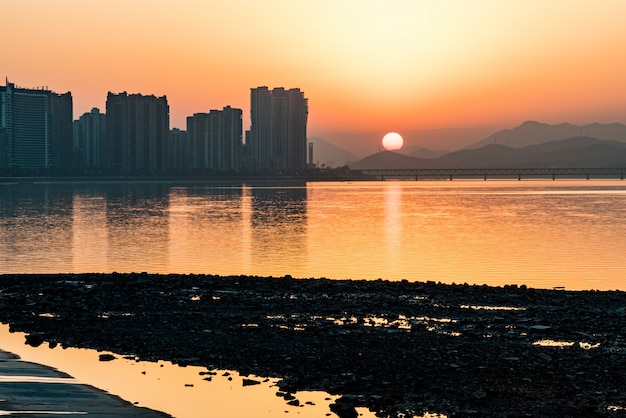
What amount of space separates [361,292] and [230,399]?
14.8 meters

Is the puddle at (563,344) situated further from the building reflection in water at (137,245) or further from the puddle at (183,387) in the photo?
the building reflection in water at (137,245)

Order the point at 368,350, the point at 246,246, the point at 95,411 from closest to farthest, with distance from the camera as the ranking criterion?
1. the point at 95,411
2. the point at 368,350
3. the point at 246,246

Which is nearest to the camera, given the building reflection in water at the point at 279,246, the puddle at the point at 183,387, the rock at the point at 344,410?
the rock at the point at 344,410

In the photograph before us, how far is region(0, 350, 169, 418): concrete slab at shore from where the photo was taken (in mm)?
14109

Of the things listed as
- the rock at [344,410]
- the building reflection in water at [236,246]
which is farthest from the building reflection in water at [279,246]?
the rock at [344,410]

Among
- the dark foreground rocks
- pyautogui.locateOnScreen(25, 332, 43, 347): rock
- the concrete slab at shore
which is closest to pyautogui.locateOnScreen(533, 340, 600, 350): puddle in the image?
the dark foreground rocks

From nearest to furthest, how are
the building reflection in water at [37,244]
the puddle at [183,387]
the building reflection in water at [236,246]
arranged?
the puddle at [183,387]
the building reflection in water at [236,246]
the building reflection in water at [37,244]

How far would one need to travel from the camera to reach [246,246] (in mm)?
58344

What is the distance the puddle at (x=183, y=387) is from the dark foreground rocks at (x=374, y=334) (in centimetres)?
55

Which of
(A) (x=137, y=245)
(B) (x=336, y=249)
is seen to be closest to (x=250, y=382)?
(B) (x=336, y=249)

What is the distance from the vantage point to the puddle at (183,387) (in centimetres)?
1566

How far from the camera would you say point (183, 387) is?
1720 cm

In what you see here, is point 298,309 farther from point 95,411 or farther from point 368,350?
point 95,411

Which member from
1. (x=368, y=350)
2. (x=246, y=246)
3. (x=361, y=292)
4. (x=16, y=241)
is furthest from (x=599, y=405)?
(x=16, y=241)
